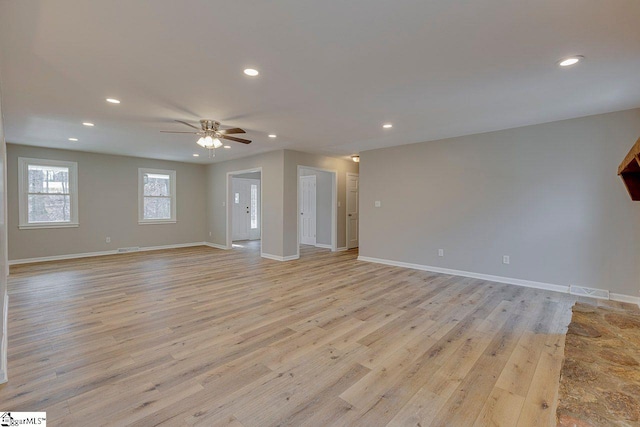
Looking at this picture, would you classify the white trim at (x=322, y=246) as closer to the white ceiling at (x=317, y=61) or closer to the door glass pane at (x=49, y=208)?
the white ceiling at (x=317, y=61)

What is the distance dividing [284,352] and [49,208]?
6.86 meters

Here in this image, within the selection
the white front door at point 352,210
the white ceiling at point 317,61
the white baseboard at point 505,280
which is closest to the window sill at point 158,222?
the white ceiling at point 317,61

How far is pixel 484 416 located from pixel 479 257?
3.59 metres

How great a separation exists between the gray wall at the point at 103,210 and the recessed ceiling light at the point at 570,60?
828 cm

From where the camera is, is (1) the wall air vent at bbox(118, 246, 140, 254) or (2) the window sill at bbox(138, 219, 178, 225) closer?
(1) the wall air vent at bbox(118, 246, 140, 254)

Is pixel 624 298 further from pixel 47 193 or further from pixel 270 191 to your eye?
pixel 47 193

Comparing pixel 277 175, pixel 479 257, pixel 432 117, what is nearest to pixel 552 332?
pixel 479 257

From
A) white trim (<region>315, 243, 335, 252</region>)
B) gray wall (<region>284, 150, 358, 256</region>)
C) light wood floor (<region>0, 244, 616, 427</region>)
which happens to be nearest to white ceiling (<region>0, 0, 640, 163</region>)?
gray wall (<region>284, 150, 358, 256</region>)

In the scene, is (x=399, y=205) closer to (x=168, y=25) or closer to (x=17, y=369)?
(x=168, y=25)

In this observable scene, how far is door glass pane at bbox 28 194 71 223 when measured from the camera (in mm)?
6000

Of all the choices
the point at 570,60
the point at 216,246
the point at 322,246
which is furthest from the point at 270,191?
the point at 570,60

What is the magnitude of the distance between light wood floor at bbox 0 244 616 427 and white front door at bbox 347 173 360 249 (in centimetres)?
355

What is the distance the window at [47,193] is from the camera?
19.2 ft

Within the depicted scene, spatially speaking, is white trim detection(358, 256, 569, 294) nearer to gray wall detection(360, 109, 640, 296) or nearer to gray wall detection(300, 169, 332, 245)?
gray wall detection(360, 109, 640, 296)
